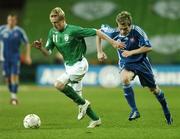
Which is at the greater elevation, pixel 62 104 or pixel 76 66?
pixel 76 66

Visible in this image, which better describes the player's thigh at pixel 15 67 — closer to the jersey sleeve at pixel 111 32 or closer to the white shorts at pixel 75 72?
the jersey sleeve at pixel 111 32

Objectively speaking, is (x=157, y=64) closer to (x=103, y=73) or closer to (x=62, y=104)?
(x=103, y=73)

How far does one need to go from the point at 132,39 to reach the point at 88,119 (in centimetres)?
227

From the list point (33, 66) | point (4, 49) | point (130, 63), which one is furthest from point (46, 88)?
point (130, 63)

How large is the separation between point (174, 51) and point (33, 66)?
7032 mm

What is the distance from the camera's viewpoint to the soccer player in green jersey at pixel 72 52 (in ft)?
40.4

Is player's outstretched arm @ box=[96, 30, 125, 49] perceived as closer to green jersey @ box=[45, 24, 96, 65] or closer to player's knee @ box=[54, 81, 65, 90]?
green jersey @ box=[45, 24, 96, 65]

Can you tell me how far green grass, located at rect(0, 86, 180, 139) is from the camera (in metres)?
11.3

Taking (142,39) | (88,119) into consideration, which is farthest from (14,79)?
(142,39)

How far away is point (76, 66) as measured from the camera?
1262 cm

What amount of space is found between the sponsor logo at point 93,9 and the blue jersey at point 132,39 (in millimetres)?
19766

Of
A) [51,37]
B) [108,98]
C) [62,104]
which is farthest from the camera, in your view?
[108,98]

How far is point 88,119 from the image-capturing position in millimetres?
14375

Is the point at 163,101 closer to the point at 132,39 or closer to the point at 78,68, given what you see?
the point at 132,39
